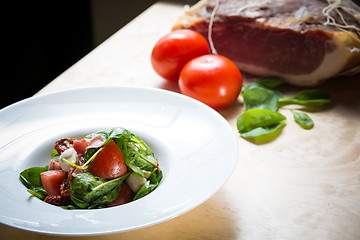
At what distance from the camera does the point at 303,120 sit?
1426 millimetres

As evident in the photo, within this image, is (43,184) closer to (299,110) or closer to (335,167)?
(335,167)

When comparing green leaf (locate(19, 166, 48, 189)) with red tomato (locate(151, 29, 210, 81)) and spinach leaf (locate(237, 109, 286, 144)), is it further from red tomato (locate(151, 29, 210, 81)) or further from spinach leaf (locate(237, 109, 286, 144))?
red tomato (locate(151, 29, 210, 81))

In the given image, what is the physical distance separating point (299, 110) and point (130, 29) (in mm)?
1078

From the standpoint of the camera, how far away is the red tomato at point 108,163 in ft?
3.12

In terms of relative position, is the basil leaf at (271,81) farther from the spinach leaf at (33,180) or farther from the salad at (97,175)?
the spinach leaf at (33,180)

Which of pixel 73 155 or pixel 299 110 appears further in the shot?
pixel 299 110

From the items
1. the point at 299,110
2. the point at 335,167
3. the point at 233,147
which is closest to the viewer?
the point at 233,147

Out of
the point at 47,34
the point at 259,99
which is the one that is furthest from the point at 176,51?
the point at 47,34

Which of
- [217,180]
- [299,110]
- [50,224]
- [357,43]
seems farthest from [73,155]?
[357,43]

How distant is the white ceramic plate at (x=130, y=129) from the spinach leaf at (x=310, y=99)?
494 millimetres

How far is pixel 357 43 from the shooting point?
1.60 meters

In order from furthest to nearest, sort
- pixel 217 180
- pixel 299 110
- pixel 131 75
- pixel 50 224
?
pixel 131 75 < pixel 299 110 < pixel 217 180 < pixel 50 224

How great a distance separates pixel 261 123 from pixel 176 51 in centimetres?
46

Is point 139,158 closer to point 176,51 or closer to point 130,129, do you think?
point 130,129
